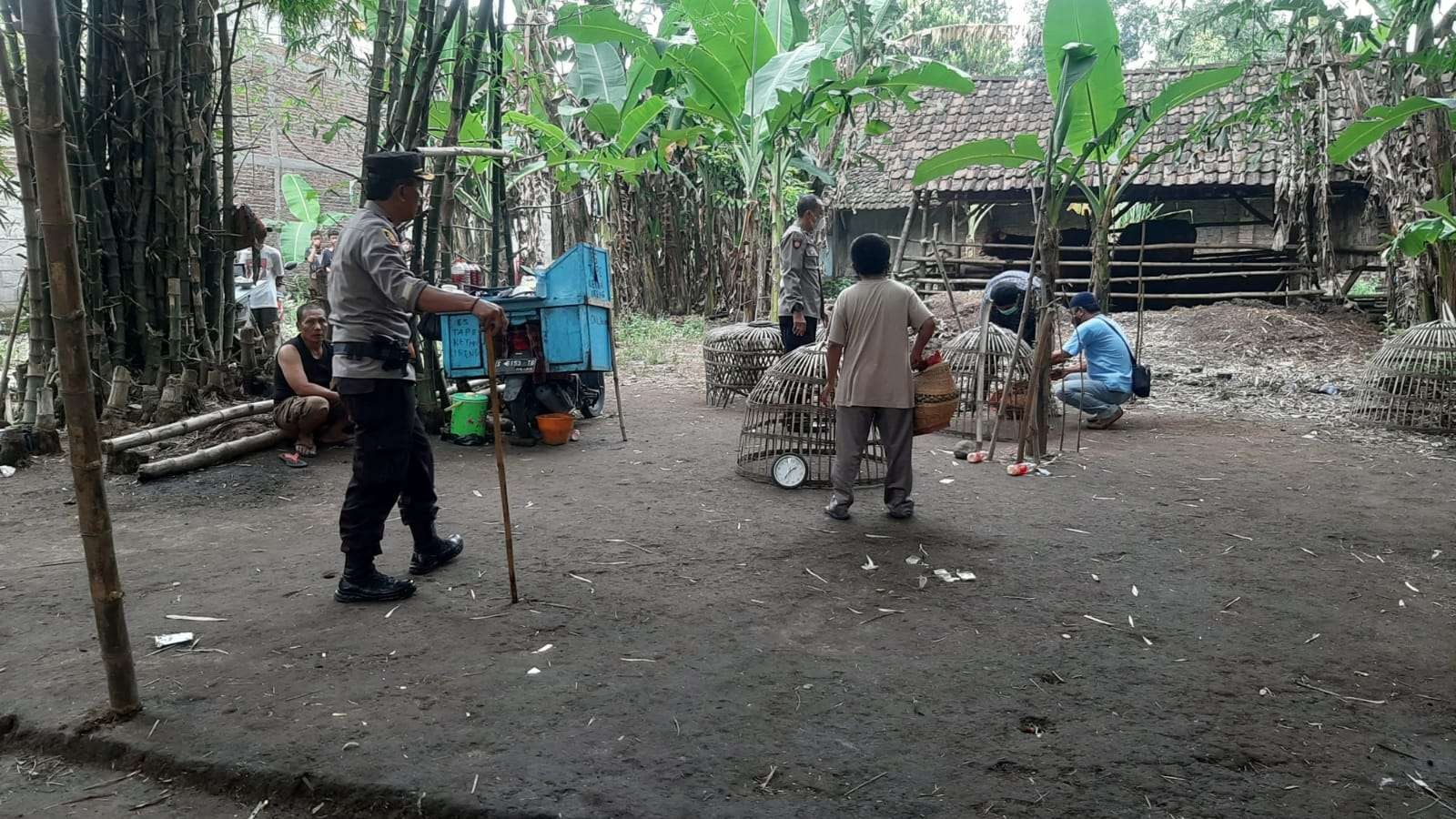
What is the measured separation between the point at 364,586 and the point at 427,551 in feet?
1.36

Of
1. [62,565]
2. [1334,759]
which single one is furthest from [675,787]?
[62,565]

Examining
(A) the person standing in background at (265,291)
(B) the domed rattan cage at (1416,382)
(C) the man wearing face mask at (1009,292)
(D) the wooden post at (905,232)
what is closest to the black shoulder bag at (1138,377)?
(C) the man wearing face mask at (1009,292)

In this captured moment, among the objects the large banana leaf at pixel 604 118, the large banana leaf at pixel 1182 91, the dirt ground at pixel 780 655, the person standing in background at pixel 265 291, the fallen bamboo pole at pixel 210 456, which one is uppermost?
the large banana leaf at pixel 604 118

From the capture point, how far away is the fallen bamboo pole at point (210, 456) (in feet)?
19.6

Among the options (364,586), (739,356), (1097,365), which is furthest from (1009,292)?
(364,586)

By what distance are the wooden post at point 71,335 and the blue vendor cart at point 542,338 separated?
13.7 feet

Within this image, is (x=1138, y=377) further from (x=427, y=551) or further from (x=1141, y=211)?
(x=1141, y=211)

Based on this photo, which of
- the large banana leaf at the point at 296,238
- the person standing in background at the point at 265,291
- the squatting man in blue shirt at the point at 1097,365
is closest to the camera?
the squatting man in blue shirt at the point at 1097,365

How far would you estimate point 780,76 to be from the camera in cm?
900

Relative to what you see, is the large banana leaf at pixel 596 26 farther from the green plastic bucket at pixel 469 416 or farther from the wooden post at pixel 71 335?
the wooden post at pixel 71 335

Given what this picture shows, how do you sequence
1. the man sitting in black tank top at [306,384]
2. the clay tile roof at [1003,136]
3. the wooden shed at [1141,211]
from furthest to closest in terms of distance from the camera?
the clay tile roof at [1003,136], the wooden shed at [1141,211], the man sitting in black tank top at [306,384]

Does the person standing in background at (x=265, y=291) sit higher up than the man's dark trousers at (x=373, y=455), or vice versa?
the person standing in background at (x=265, y=291)

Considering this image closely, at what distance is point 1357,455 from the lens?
6.81 metres

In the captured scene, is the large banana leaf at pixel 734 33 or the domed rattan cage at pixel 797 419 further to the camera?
the large banana leaf at pixel 734 33
